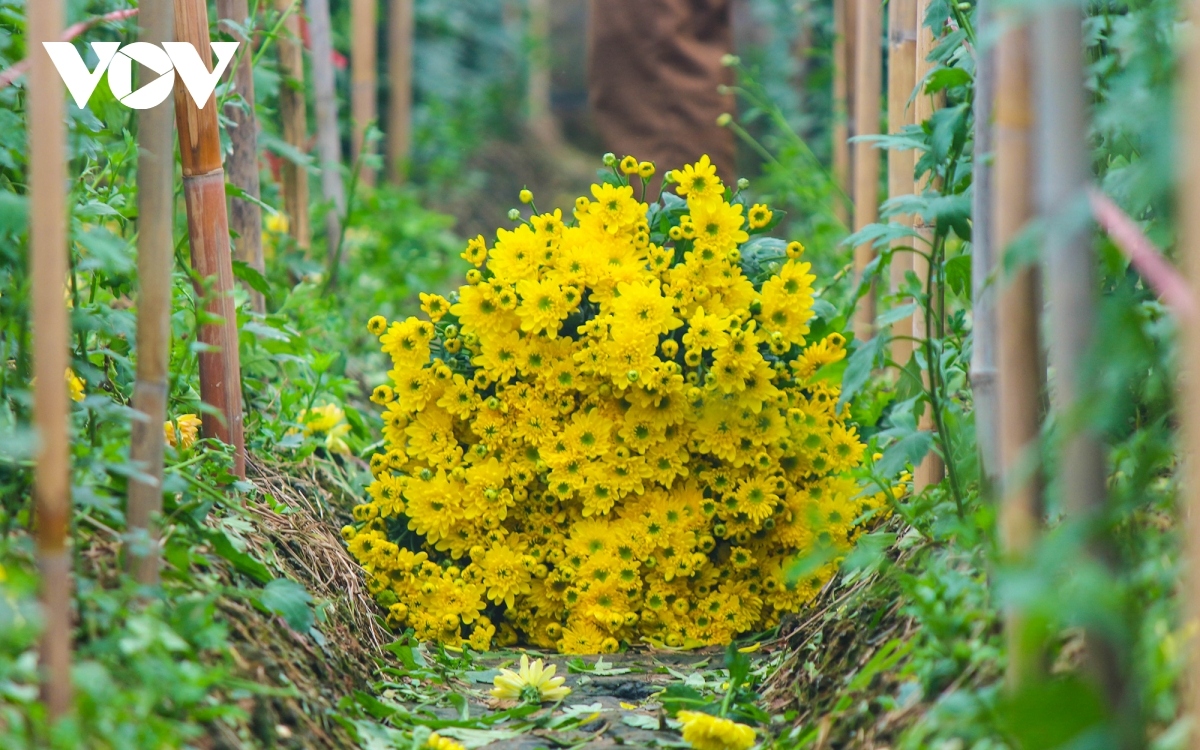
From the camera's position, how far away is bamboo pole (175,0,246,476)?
6.38ft

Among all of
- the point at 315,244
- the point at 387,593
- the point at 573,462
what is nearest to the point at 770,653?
the point at 573,462

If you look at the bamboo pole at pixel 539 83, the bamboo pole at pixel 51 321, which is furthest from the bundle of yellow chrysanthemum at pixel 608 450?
the bamboo pole at pixel 539 83

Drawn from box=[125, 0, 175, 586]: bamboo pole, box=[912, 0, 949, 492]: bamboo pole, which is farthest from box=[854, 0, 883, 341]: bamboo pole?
box=[125, 0, 175, 586]: bamboo pole

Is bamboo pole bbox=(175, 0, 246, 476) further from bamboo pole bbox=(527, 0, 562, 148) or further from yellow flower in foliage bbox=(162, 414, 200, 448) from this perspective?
bamboo pole bbox=(527, 0, 562, 148)

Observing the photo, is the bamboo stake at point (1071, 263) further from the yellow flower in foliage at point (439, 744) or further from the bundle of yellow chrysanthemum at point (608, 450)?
the bundle of yellow chrysanthemum at point (608, 450)

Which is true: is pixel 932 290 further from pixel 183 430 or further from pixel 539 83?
pixel 539 83

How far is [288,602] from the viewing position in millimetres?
1620

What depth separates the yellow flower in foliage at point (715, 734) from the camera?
5.38 feet

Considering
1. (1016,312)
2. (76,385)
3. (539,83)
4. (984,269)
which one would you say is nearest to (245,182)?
(76,385)

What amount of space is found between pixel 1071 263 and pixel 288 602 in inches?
42.1

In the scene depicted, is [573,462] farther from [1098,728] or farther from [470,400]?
[1098,728]

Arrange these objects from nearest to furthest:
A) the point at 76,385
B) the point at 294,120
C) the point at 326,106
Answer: the point at 76,385 → the point at 294,120 → the point at 326,106

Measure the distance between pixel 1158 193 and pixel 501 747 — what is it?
1119 mm

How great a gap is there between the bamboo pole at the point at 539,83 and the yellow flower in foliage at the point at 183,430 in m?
7.98
